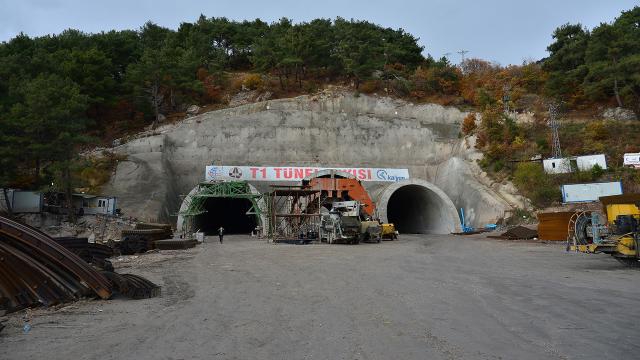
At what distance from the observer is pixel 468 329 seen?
6156 millimetres

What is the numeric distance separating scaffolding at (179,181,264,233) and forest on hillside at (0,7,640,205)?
7900 millimetres

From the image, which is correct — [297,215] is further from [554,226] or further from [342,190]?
[554,226]

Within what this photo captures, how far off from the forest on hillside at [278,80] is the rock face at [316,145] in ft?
8.17

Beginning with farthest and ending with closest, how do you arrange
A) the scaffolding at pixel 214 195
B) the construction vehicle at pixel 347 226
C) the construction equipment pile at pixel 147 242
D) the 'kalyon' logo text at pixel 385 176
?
the 'kalyon' logo text at pixel 385 176
the scaffolding at pixel 214 195
the construction vehicle at pixel 347 226
the construction equipment pile at pixel 147 242

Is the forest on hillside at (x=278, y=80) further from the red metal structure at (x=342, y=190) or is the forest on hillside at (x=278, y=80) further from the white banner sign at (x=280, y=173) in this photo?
the red metal structure at (x=342, y=190)

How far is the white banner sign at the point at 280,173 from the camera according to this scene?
37.3m

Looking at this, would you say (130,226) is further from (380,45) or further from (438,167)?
(380,45)

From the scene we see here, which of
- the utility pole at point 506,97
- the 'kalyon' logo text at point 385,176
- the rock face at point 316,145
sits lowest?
the 'kalyon' logo text at point 385,176

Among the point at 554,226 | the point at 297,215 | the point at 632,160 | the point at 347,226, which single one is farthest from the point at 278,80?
the point at 554,226

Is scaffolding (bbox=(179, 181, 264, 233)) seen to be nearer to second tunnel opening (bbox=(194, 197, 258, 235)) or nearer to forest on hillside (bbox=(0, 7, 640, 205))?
second tunnel opening (bbox=(194, 197, 258, 235))

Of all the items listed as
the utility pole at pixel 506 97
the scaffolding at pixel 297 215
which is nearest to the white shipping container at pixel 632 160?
the utility pole at pixel 506 97

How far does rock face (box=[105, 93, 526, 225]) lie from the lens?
Result: 35781 millimetres

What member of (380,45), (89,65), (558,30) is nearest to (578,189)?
(558,30)

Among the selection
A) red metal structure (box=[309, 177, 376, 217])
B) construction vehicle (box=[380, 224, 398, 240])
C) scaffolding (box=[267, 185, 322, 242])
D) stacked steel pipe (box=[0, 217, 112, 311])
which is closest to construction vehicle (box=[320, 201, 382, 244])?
scaffolding (box=[267, 185, 322, 242])
